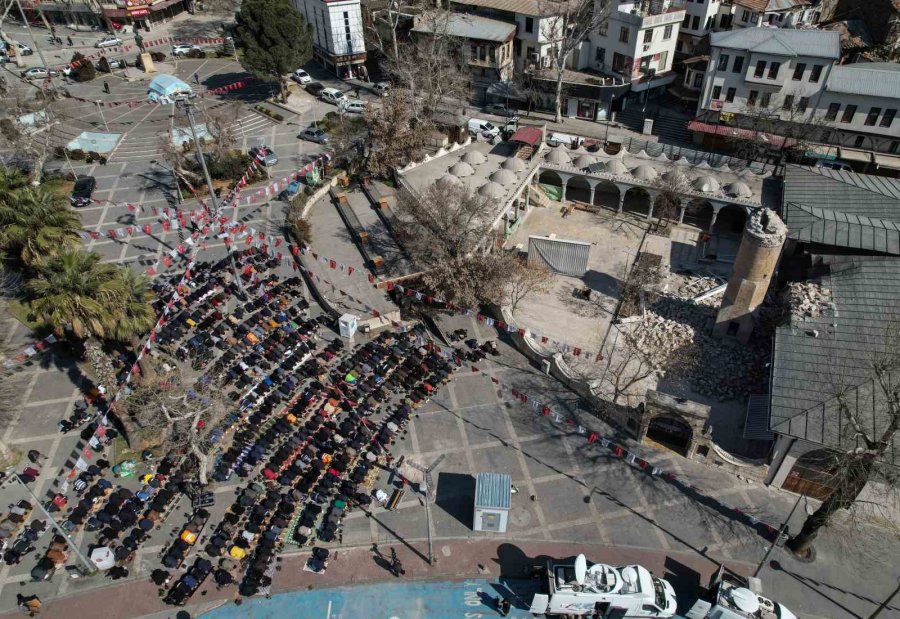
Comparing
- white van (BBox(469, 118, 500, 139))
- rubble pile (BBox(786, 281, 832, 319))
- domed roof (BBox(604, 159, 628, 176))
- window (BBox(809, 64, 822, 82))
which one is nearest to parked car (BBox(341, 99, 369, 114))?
white van (BBox(469, 118, 500, 139))

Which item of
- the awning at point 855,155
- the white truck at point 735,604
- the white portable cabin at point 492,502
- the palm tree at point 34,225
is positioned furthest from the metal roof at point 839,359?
the palm tree at point 34,225

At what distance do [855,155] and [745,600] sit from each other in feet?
191

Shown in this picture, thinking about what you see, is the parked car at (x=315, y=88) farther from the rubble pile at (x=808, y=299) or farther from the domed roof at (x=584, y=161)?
the rubble pile at (x=808, y=299)

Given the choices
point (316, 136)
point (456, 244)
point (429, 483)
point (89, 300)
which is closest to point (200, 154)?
point (89, 300)

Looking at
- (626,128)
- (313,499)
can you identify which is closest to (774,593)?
(313,499)

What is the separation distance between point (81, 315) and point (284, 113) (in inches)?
2171

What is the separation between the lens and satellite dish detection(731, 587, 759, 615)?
106ft

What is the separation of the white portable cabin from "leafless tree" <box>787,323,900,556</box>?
17225mm

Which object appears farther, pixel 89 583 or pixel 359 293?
pixel 359 293

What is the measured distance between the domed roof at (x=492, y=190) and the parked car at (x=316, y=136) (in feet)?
84.7

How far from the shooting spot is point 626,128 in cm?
8400

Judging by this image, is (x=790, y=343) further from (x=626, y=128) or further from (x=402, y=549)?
A: (x=626, y=128)

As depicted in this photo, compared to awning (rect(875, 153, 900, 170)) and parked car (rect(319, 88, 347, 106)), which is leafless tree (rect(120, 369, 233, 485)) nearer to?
parked car (rect(319, 88, 347, 106))

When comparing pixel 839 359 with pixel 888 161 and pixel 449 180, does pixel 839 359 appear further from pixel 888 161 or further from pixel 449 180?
pixel 888 161
